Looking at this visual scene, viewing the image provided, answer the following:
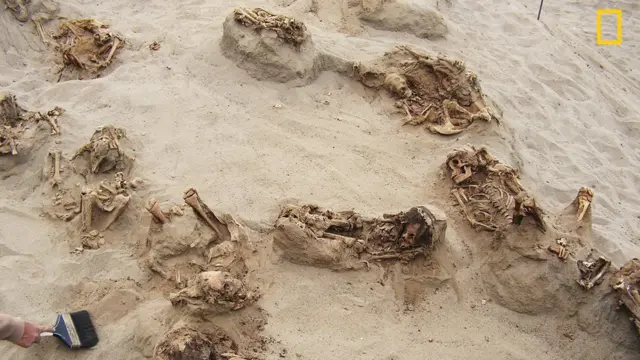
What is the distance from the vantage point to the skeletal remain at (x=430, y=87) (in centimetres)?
559

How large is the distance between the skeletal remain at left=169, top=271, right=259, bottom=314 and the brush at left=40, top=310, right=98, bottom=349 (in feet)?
1.86

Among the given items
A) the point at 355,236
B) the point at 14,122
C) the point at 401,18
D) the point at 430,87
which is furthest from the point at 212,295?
the point at 401,18

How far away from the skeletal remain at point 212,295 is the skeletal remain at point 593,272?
2.39 meters

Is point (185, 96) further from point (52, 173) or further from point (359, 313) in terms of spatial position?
point (359, 313)

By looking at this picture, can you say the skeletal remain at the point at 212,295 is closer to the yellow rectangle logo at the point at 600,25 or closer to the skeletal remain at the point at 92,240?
the skeletal remain at the point at 92,240

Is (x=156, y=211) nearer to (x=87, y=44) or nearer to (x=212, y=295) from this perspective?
(x=212, y=295)

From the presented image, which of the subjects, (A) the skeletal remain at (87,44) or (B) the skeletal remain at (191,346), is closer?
(B) the skeletal remain at (191,346)

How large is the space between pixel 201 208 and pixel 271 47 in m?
2.57

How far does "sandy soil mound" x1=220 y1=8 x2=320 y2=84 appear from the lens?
19.0 ft

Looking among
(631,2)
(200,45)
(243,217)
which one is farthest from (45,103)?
(631,2)

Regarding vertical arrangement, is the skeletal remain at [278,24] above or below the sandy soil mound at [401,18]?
above

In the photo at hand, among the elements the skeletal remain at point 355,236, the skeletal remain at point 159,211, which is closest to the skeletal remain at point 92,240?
the skeletal remain at point 159,211

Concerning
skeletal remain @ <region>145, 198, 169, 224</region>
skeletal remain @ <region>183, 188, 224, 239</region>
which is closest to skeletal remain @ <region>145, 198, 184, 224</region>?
skeletal remain @ <region>145, 198, 169, 224</region>

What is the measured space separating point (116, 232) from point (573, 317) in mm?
3555
